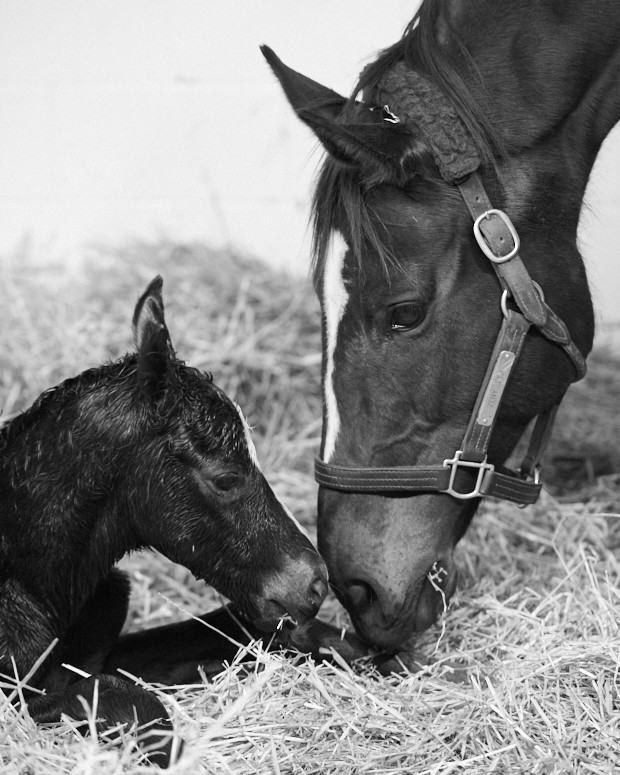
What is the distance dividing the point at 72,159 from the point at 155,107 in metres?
0.61

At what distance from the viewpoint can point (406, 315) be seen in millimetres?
1853

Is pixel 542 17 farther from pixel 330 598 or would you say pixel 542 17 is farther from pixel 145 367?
pixel 330 598

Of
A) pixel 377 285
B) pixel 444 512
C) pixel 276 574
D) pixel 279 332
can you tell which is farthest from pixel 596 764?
pixel 279 332

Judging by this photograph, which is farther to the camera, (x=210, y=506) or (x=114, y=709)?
(x=210, y=506)

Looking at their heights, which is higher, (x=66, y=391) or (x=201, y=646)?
(x=66, y=391)

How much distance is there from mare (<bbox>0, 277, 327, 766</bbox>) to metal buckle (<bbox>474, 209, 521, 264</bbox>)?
0.66 m

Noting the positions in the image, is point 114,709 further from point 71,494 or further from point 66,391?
point 66,391

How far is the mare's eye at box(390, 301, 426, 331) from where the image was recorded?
6.07 ft

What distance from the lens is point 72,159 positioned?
5230 millimetres

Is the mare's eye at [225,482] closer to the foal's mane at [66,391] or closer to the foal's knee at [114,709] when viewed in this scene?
the foal's mane at [66,391]

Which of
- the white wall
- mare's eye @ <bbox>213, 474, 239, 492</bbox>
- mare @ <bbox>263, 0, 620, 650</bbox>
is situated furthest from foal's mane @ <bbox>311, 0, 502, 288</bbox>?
the white wall

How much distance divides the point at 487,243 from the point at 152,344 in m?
0.75

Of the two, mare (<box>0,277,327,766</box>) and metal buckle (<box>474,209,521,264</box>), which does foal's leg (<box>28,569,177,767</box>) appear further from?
metal buckle (<box>474,209,521,264</box>)

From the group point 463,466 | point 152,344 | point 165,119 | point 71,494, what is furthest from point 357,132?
point 165,119
